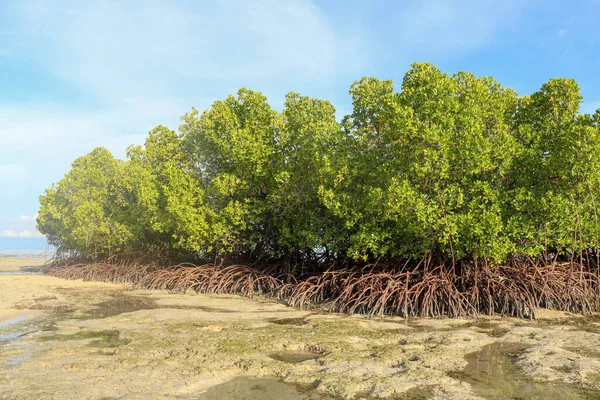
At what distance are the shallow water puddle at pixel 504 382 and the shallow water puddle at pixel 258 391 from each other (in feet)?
5.34

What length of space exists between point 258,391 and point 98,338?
341 cm

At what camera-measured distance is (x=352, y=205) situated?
416 inches

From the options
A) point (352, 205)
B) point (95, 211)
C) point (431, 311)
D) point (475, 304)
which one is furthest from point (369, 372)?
point (95, 211)

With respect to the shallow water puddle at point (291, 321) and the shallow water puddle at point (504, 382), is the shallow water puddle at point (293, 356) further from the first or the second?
the shallow water puddle at point (291, 321)

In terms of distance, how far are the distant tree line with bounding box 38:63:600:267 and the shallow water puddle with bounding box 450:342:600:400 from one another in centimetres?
337

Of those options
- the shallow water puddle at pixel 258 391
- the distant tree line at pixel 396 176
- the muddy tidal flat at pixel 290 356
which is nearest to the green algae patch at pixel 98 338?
the muddy tidal flat at pixel 290 356

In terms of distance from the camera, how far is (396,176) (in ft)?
31.8

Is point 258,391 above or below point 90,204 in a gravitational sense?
below

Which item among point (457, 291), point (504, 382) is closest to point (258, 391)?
point (504, 382)

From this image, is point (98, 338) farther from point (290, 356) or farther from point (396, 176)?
point (396, 176)

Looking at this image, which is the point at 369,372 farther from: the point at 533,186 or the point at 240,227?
the point at 240,227

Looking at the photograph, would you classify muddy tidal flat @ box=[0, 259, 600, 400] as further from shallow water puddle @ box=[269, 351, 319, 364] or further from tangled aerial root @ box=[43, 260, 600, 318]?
tangled aerial root @ box=[43, 260, 600, 318]

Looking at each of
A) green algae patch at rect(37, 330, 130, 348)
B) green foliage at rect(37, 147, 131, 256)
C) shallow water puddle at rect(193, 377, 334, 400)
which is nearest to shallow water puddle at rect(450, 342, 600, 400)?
shallow water puddle at rect(193, 377, 334, 400)

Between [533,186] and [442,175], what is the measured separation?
233 centimetres
